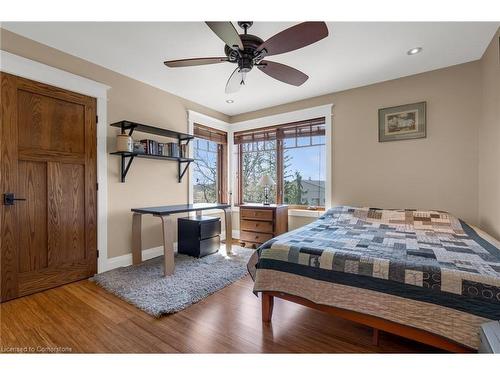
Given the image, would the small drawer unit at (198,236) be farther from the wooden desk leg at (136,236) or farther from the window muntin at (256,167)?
the window muntin at (256,167)

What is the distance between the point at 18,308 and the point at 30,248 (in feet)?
1.76

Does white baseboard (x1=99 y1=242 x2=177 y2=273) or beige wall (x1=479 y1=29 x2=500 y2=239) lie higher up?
beige wall (x1=479 y1=29 x2=500 y2=239)

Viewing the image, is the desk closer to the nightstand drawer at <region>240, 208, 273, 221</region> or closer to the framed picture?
the nightstand drawer at <region>240, 208, 273, 221</region>

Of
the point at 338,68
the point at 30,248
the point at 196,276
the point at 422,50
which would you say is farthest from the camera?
the point at 338,68

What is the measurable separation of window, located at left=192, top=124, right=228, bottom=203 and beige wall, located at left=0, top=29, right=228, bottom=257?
46 cm

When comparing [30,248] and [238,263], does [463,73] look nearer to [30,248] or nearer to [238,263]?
[238,263]

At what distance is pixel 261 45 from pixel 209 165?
2919 mm

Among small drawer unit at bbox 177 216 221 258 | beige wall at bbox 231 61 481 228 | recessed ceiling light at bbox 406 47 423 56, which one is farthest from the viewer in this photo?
small drawer unit at bbox 177 216 221 258

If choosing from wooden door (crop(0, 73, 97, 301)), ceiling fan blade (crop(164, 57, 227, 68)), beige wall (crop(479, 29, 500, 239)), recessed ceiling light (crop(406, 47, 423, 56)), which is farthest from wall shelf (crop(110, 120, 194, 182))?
beige wall (crop(479, 29, 500, 239))

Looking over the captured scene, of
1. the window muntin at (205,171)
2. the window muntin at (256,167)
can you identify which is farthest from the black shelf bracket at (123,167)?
the window muntin at (256,167)

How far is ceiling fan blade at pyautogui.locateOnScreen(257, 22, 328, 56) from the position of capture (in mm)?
1452

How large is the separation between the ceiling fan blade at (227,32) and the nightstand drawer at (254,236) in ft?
8.73

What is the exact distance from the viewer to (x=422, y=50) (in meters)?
2.40
